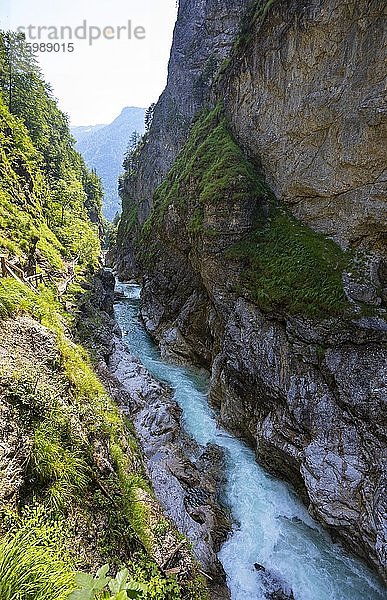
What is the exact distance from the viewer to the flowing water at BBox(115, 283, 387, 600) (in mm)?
9117

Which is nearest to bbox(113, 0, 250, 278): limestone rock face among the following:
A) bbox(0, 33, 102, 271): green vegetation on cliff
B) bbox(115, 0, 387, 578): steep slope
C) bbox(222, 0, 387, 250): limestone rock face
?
bbox(0, 33, 102, 271): green vegetation on cliff

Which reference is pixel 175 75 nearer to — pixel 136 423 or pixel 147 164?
pixel 147 164

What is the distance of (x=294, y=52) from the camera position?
47.5 ft

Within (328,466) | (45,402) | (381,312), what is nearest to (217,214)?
(381,312)

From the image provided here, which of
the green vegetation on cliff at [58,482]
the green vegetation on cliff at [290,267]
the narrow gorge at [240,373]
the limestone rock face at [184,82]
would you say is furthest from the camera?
the limestone rock face at [184,82]

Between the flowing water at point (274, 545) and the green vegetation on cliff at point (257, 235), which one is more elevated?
the green vegetation on cliff at point (257, 235)

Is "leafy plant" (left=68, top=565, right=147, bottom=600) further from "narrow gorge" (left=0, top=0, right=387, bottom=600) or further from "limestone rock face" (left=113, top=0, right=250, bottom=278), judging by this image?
"limestone rock face" (left=113, top=0, right=250, bottom=278)

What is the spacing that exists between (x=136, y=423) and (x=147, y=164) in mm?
44853

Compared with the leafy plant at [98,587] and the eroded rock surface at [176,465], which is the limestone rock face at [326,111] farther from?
the leafy plant at [98,587]

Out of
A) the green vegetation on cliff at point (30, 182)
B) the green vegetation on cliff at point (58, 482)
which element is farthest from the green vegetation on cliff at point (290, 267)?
the green vegetation on cliff at point (30, 182)

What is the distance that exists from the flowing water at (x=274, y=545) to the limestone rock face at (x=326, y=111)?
971 cm

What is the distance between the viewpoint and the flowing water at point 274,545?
9117mm

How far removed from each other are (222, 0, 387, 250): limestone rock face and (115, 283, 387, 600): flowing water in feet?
31.9

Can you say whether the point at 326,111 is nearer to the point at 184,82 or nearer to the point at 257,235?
the point at 257,235
